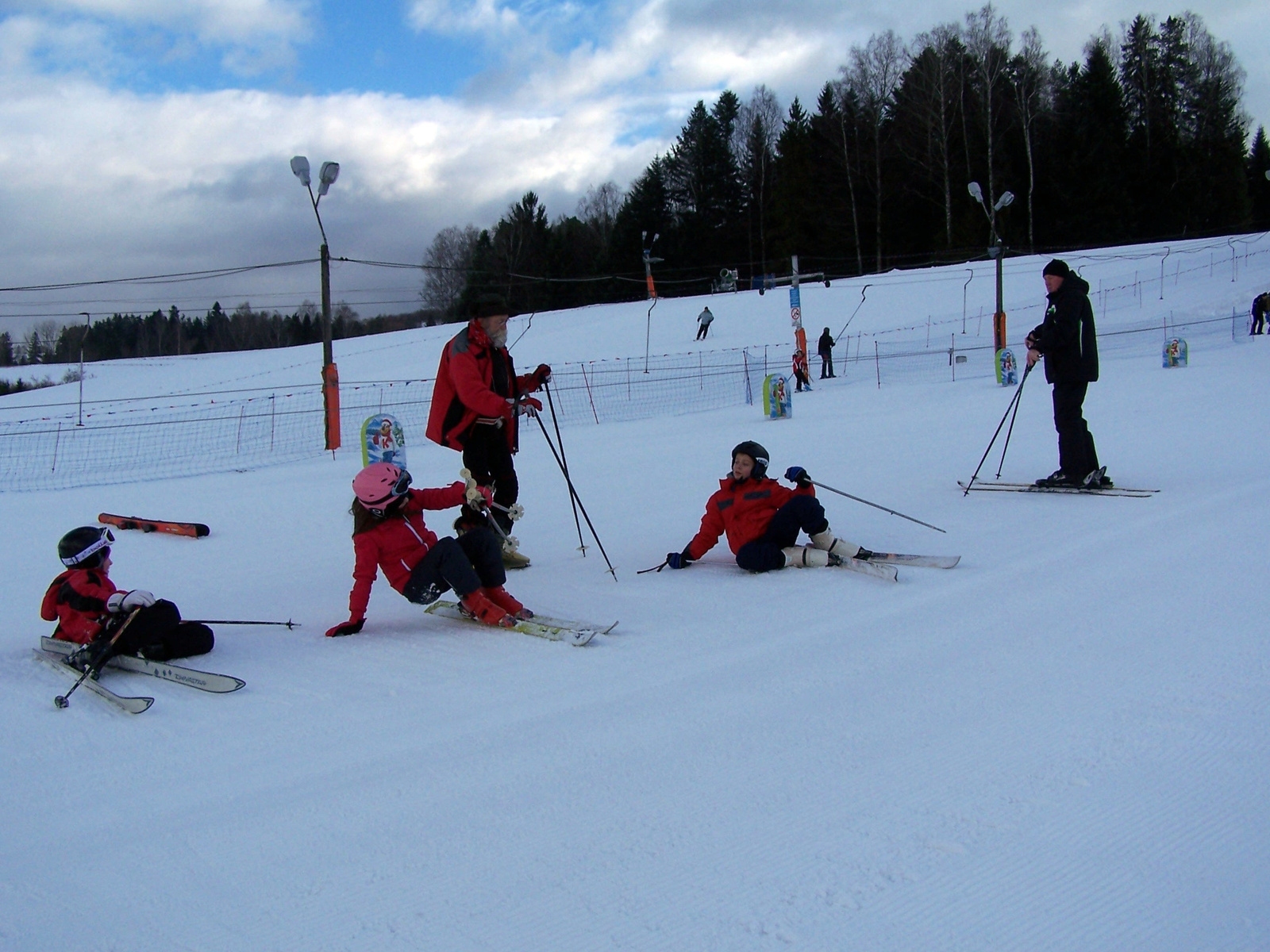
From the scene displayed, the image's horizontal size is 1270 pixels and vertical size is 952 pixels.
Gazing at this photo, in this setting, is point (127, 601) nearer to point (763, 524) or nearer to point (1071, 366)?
point (763, 524)

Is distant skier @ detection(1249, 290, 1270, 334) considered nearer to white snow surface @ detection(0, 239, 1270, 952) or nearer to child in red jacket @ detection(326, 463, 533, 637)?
white snow surface @ detection(0, 239, 1270, 952)

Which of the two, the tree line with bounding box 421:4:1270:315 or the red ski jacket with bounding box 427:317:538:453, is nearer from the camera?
the red ski jacket with bounding box 427:317:538:453

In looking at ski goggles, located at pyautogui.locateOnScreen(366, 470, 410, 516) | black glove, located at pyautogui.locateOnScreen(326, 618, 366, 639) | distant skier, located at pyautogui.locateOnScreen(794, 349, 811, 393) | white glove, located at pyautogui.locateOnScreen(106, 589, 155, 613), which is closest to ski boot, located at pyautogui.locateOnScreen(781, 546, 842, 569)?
ski goggles, located at pyautogui.locateOnScreen(366, 470, 410, 516)

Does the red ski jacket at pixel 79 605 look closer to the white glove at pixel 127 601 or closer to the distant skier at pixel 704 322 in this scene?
the white glove at pixel 127 601

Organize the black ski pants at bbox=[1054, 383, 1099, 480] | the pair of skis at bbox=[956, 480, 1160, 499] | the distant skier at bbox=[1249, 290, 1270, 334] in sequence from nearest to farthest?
the pair of skis at bbox=[956, 480, 1160, 499] < the black ski pants at bbox=[1054, 383, 1099, 480] < the distant skier at bbox=[1249, 290, 1270, 334]

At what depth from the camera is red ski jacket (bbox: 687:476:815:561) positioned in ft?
17.7

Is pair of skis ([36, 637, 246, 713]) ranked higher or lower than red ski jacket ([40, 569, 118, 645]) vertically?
lower

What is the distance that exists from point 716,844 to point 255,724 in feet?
6.26

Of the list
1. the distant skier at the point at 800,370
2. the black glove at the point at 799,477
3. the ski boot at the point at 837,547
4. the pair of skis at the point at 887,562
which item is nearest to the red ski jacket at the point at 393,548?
the black glove at the point at 799,477

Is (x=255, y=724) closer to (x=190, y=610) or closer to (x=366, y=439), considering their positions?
(x=190, y=610)

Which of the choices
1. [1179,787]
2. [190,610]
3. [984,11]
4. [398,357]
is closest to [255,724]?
[190,610]

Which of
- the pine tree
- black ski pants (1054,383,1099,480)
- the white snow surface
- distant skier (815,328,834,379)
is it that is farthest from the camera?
the pine tree

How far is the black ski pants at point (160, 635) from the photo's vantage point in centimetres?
398

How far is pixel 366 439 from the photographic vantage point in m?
9.31
